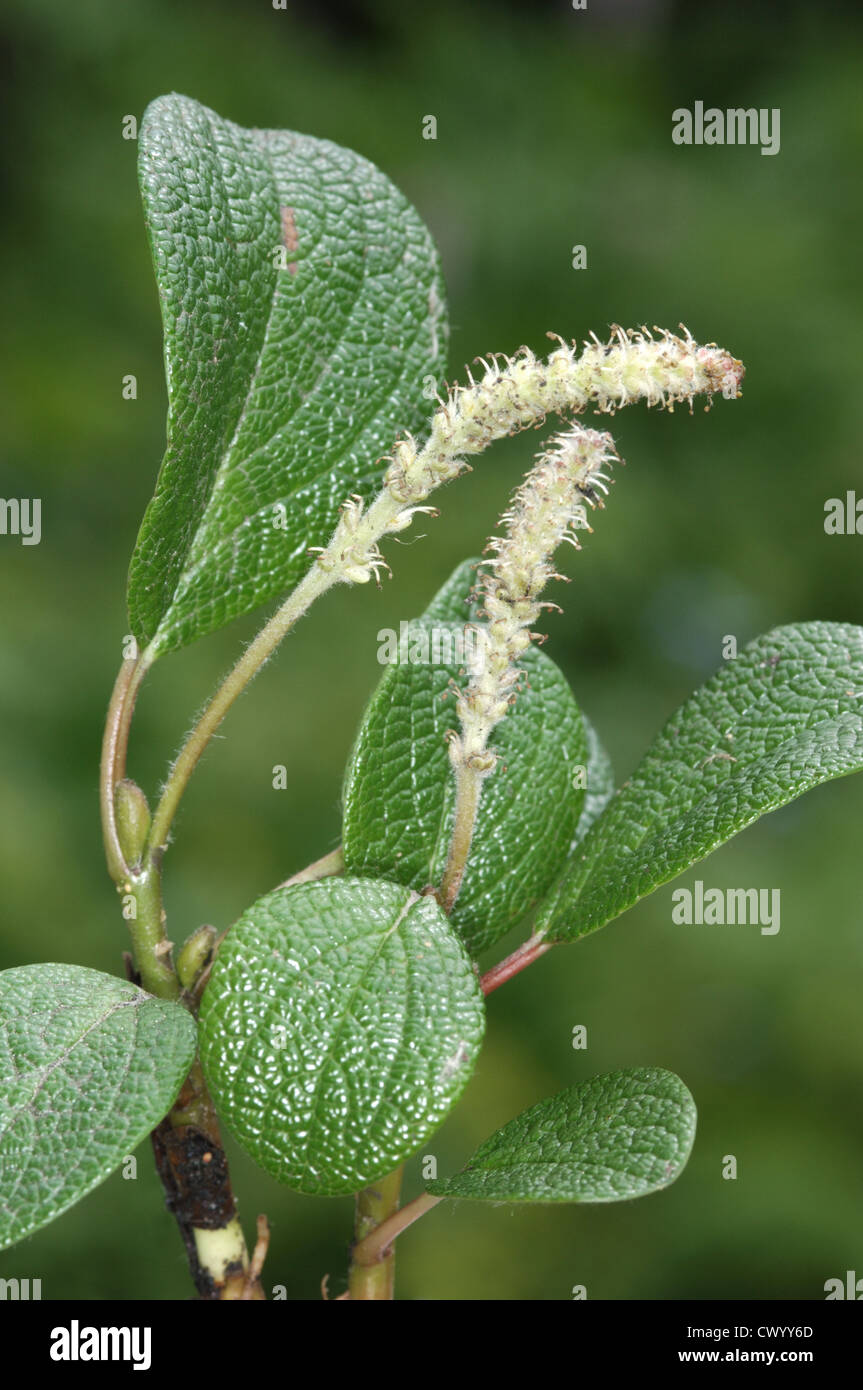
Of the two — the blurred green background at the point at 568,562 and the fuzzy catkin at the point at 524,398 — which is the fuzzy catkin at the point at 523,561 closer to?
the fuzzy catkin at the point at 524,398

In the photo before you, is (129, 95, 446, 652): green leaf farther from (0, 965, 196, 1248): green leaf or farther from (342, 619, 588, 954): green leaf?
(0, 965, 196, 1248): green leaf

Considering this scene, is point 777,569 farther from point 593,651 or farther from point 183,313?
point 183,313

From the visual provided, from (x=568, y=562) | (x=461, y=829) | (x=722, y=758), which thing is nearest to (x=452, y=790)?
(x=461, y=829)

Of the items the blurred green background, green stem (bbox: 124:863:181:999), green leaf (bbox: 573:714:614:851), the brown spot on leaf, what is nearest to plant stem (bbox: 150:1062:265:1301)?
green stem (bbox: 124:863:181:999)

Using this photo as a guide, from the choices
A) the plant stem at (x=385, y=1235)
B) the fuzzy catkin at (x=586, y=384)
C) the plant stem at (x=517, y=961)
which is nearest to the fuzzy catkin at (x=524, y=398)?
the fuzzy catkin at (x=586, y=384)

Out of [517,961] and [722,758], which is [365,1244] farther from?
[722,758]

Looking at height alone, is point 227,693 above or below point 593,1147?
above
